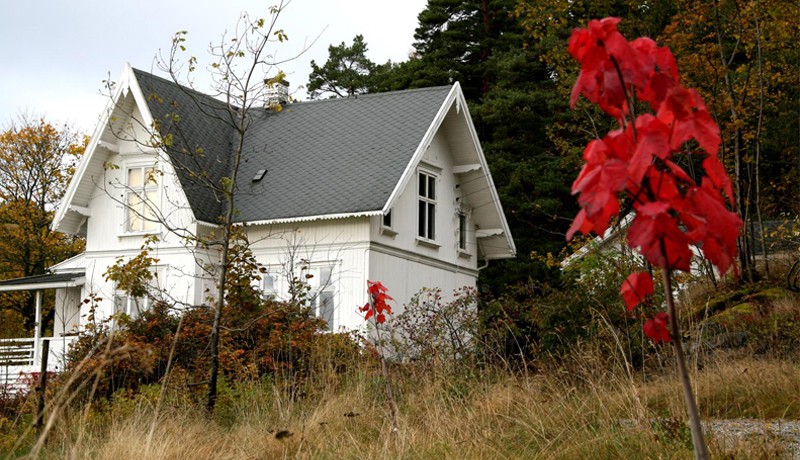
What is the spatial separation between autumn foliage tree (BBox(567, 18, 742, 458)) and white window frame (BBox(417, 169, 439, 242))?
20255mm

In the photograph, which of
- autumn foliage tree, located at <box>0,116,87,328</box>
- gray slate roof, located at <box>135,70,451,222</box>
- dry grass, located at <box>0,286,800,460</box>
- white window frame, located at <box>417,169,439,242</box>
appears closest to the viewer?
dry grass, located at <box>0,286,800,460</box>

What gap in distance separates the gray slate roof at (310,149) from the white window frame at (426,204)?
150cm

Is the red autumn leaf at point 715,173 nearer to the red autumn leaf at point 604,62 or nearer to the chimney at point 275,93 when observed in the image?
the red autumn leaf at point 604,62

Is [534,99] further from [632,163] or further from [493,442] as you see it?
[632,163]

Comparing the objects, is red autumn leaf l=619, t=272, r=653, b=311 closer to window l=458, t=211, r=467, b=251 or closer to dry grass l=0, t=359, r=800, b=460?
dry grass l=0, t=359, r=800, b=460

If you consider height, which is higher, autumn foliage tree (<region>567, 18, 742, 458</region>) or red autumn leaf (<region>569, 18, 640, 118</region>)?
red autumn leaf (<region>569, 18, 640, 118</region>)

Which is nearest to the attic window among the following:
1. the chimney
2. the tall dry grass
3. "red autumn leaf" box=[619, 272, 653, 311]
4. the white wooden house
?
the white wooden house

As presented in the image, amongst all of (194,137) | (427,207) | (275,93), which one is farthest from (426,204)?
(275,93)

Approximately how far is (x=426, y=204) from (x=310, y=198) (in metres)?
3.35

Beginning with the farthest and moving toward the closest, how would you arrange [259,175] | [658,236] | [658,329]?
1. [259,175]
2. [658,329]
3. [658,236]

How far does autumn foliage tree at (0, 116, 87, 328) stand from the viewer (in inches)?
1395

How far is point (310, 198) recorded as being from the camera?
70.7 ft

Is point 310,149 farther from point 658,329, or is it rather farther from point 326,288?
point 658,329

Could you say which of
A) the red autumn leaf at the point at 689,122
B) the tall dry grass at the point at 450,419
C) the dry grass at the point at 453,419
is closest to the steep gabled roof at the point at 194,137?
the dry grass at the point at 453,419
